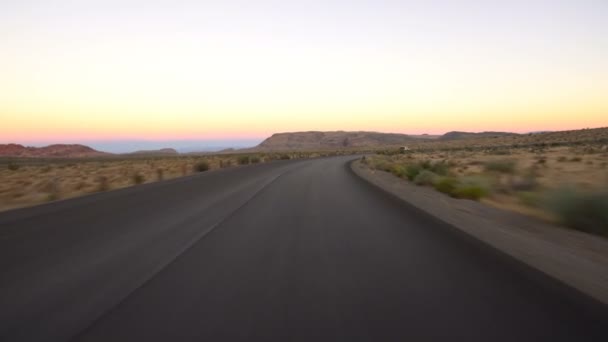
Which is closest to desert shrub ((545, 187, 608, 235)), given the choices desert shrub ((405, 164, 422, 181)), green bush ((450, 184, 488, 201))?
green bush ((450, 184, 488, 201))

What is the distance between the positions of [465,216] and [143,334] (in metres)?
9.50

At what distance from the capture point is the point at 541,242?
8953 mm

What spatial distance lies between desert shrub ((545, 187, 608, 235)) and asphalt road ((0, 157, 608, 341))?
2.62 meters

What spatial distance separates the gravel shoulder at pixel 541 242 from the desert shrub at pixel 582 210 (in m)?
0.33

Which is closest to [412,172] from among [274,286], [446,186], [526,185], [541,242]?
[446,186]

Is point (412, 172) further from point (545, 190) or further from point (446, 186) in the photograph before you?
point (545, 190)

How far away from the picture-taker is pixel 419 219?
1231cm

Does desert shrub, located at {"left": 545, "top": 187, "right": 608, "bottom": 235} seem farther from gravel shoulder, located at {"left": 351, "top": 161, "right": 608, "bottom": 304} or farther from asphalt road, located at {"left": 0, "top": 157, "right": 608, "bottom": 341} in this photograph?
asphalt road, located at {"left": 0, "top": 157, "right": 608, "bottom": 341}

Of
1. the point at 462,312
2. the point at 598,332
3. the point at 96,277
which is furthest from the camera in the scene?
the point at 96,277

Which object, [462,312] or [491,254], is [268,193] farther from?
[462,312]

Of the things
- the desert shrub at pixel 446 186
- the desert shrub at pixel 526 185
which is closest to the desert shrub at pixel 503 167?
the desert shrub at pixel 526 185

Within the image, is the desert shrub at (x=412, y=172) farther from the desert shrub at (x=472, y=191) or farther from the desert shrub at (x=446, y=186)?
the desert shrub at (x=472, y=191)

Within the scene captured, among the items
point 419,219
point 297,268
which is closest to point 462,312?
point 297,268

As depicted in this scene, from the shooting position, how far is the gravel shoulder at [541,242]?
6.46m
